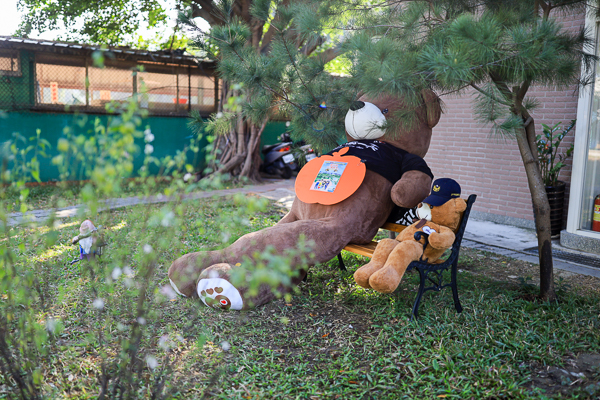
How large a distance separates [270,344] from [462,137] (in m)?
5.15

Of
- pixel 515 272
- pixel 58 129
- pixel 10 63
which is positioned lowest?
pixel 515 272

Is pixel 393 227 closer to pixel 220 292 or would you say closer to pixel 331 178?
pixel 331 178

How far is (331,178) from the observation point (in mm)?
3771

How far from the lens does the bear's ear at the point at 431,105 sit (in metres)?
3.67

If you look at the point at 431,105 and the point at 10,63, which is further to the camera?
the point at 10,63

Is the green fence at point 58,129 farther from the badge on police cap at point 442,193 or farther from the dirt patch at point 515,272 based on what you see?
the badge on police cap at point 442,193

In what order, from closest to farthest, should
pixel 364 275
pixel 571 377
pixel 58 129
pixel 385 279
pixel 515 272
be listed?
pixel 571 377 → pixel 385 279 → pixel 364 275 → pixel 515 272 → pixel 58 129

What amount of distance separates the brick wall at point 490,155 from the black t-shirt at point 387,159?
91.4 inches

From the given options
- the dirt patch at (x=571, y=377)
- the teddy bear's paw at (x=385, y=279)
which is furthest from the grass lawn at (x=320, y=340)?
the teddy bear's paw at (x=385, y=279)

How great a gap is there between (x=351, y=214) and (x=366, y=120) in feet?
2.78

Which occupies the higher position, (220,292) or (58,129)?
(58,129)

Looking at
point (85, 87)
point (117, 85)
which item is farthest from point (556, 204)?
point (85, 87)

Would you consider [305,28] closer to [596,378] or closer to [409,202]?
[409,202]

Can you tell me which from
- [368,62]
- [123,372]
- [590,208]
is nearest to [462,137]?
[590,208]
